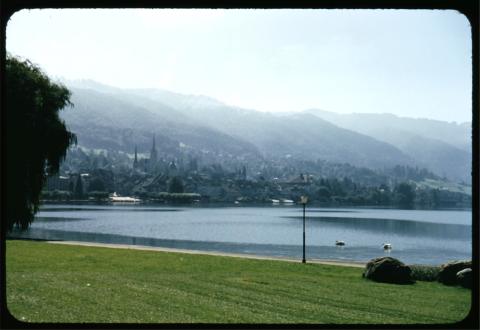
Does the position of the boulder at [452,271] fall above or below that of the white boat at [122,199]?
above

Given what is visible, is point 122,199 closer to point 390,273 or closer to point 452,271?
point 390,273

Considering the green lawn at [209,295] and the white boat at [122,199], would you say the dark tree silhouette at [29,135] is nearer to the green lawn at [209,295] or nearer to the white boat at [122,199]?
the green lawn at [209,295]

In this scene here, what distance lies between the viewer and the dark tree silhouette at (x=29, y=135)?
11695 mm

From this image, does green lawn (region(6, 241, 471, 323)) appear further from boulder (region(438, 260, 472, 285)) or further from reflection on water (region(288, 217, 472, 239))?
reflection on water (region(288, 217, 472, 239))

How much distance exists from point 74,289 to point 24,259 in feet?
23.0

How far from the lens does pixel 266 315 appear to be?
26.4 feet

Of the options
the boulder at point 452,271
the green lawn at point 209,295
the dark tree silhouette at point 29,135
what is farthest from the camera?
the boulder at point 452,271

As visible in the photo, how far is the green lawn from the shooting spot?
7.35 m

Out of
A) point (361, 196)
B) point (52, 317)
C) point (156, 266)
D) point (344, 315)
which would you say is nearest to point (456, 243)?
point (156, 266)

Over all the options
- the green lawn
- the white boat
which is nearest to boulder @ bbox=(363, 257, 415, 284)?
the green lawn

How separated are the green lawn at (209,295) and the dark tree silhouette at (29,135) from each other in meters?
1.60

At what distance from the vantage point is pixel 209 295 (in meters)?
9.84

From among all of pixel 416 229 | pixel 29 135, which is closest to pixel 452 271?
pixel 29 135

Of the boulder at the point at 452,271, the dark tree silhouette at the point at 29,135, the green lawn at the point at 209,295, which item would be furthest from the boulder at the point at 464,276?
the dark tree silhouette at the point at 29,135
